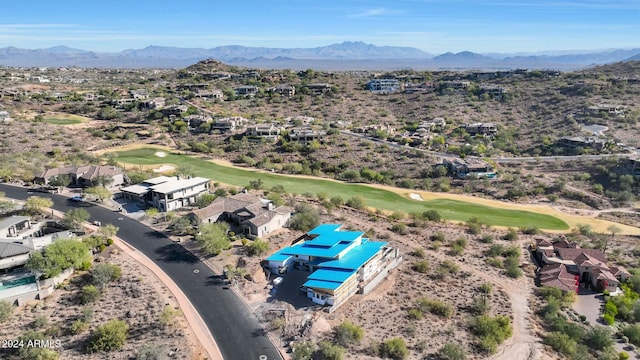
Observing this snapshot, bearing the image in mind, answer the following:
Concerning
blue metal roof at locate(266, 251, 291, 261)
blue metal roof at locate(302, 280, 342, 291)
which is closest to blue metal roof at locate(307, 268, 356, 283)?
blue metal roof at locate(302, 280, 342, 291)

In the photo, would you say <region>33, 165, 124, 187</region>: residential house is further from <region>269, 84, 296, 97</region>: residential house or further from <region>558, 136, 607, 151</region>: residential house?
<region>269, 84, 296, 97</region>: residential house

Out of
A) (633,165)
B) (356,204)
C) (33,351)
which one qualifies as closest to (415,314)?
(33,351)

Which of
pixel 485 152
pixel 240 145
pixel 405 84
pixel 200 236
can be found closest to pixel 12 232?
pixel 200 236

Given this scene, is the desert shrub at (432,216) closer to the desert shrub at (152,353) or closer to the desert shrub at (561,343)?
the desert shrub at (561,343)

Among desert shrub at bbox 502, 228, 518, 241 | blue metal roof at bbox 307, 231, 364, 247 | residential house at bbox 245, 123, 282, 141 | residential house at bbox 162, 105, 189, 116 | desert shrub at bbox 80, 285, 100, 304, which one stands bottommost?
desert shrub at bbox 502, 228, 518, 241

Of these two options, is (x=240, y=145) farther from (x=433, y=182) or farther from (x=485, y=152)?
(x=485, y=152)

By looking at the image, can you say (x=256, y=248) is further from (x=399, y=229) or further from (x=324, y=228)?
A: (x=399, y=229)

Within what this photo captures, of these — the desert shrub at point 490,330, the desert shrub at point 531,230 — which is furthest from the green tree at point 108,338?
the desert shrub at point 531,230
